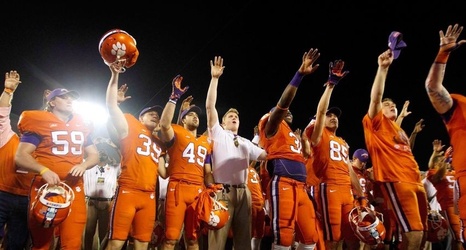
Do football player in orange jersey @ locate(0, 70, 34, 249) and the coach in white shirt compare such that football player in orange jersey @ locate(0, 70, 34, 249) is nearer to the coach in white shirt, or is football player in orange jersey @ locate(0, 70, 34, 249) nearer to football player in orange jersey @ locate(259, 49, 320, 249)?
the coach in white shirt

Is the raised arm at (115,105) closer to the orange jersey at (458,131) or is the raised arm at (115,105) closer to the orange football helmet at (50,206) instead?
the orange football helmet at (50,206)

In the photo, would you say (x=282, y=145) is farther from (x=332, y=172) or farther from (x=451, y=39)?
(x=451, y=39)

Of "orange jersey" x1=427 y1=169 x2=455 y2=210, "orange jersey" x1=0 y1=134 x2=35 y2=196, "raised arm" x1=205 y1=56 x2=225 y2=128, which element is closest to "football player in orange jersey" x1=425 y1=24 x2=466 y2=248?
"raised arm" x1=205 y1=56 x2=225 y2=128

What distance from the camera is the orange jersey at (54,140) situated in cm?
514

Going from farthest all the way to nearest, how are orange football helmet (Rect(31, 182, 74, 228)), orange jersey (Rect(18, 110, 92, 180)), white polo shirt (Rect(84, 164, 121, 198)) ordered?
1. white polo shirt (Rect(84, 164, 121, 198))
2. orange jersey (Rect(18, 110, 92, 180))
3. orange football helmet (Rect(31, 182, 74, 228))

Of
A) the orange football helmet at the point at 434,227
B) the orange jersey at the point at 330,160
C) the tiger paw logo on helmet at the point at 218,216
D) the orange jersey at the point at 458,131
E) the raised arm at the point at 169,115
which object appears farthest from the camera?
the orange football helmet at the point at 434,227

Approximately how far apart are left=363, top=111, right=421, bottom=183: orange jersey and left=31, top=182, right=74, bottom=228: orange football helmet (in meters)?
4.23

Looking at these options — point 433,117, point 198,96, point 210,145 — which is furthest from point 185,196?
point 198,96

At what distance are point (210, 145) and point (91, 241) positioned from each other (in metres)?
3.02

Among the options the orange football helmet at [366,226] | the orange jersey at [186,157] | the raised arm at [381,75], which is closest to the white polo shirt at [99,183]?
the orange jersey at [186,157]

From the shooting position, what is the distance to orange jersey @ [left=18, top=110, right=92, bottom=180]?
514 centimetres

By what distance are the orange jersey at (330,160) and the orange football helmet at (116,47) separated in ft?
10.3

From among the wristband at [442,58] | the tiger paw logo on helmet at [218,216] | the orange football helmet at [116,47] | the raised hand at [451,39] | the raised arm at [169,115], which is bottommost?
the tiger paw logo on helmet at [218,216]

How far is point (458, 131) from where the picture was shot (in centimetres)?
443
